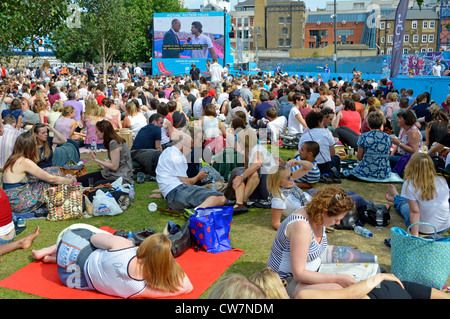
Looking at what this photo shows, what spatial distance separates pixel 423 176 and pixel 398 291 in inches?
76.3

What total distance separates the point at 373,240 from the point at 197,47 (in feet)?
112

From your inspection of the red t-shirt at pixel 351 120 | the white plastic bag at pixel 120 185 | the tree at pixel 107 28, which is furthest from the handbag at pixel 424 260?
the tree at pixel 107 28

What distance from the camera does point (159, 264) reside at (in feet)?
11.9

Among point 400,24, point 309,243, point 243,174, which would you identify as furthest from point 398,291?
point 400,24

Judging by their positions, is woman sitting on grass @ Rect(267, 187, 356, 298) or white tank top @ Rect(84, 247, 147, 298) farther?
white tank top @ Rect(84, 247, 147, 298)

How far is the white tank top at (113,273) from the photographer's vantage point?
3.75m

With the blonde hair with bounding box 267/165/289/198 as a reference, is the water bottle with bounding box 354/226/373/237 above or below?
below

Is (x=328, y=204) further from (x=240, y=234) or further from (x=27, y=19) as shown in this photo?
(x=27, y=19)

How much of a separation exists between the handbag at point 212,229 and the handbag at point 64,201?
211 cm

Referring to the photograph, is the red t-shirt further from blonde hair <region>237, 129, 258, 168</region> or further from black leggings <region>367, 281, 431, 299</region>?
black leggings <region>367, 281, 431, 299</region>

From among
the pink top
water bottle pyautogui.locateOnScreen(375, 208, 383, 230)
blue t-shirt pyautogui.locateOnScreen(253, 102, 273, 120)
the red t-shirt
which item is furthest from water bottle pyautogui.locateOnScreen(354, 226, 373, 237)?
the pink top

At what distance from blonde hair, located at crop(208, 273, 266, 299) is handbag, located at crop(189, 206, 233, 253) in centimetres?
270

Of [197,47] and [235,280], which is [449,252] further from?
[197,47]

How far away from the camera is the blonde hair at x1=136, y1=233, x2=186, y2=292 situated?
3527 mm
